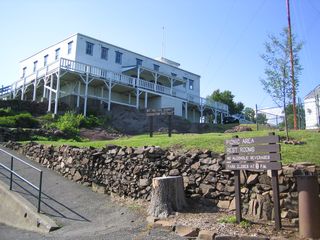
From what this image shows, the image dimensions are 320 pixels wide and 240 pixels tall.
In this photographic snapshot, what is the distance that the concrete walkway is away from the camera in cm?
784

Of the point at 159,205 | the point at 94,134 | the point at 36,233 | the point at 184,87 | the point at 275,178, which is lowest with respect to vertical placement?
the point at 36,233

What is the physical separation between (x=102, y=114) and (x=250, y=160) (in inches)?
1051

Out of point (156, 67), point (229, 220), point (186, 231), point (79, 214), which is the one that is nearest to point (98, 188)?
point (79, 214)

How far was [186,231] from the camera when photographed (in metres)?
6.99

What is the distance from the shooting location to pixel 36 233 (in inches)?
341

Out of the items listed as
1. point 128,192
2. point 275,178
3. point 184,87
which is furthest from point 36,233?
point 184,87

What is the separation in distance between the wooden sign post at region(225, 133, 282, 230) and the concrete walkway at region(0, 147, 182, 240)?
1.86 meters

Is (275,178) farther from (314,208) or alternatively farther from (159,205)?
(159,205)

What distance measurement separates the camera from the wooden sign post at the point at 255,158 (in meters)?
7.04

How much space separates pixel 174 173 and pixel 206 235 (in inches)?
123

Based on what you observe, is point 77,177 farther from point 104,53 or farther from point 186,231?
point 104,53

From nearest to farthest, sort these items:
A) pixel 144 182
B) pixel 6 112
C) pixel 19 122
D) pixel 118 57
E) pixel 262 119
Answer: pixel 144 182 → pixel 19 122 → pixel 6 112 → pixel 262 119 → pixel 118 57

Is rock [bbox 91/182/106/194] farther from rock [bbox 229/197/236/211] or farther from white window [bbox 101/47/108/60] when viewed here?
white window [bbox 101/47/108/60]

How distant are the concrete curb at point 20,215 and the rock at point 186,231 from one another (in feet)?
10.4
